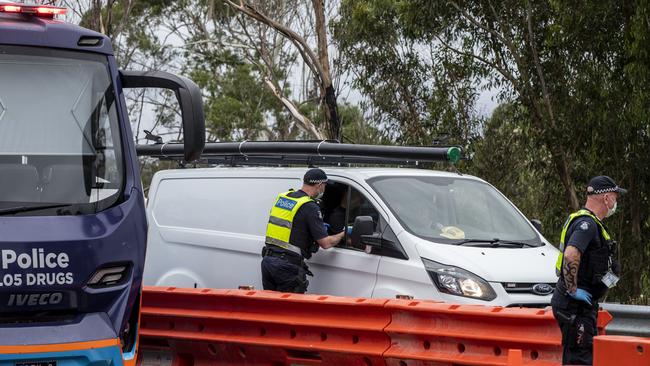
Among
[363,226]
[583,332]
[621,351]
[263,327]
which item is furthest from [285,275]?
[621,351]

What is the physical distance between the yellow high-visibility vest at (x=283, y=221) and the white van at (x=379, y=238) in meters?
0.47

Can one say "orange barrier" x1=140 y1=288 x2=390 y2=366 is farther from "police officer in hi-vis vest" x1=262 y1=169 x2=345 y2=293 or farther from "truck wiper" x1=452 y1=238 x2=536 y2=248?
"truck wiper" x1=452 y1=238 x2=536 y2=248

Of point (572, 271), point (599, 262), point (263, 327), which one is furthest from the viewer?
point (263, 327)

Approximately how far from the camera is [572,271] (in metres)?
7.92

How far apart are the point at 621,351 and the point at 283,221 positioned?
511cm

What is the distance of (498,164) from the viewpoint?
26.5 metres

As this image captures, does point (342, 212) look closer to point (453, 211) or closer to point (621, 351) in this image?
point (453, 211)

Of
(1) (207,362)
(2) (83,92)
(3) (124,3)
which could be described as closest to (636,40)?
(1) (207,362)

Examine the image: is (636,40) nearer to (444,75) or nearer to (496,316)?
(444,75)

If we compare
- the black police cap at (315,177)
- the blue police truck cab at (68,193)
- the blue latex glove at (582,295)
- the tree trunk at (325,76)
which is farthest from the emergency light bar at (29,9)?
the tree trunk at (325,76)

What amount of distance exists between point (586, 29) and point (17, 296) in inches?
547

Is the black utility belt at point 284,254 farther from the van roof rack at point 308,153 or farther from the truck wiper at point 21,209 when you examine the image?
the truck wiper at point 21,209

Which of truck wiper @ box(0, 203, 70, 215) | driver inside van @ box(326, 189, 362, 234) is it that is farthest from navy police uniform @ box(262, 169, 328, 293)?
truck wiper @ box(0, 203, 70, 215)

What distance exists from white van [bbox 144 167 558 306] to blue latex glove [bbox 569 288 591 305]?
1.52 m
